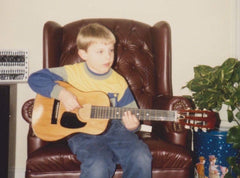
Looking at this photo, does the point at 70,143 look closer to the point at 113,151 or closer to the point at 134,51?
the point at 113,151

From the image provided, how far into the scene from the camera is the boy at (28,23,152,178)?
1.28 metres

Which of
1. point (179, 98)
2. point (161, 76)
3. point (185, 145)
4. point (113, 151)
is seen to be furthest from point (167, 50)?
point (113, 151)

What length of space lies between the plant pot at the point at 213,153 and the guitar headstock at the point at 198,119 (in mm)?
514

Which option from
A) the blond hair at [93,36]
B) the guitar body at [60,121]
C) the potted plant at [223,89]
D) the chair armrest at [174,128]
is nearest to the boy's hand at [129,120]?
the guitar body at [60,121]

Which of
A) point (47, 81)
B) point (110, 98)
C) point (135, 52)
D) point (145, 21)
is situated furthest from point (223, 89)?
point (47, 81)

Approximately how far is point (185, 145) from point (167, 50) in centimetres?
83

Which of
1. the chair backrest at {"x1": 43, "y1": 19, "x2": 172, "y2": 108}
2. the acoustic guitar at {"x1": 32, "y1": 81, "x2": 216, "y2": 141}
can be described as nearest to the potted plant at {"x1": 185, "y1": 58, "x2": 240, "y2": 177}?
the chair backrest at {"x1": 43, "y1": 19, "x2": 172, "y2": 108}

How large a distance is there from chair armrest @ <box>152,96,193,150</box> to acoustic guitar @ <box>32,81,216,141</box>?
0.32ft

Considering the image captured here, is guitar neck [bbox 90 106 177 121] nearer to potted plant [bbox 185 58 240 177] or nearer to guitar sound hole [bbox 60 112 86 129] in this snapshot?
guitar sound hole [bbox 60 112 86 129]

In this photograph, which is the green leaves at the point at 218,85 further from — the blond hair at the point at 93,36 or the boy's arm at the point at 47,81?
the boy's arm at the point at 47,81

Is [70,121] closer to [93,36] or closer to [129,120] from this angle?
[129,120]

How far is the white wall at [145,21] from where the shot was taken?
2.24 m

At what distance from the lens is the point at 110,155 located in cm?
132

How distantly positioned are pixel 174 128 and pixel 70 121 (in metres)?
0.61
